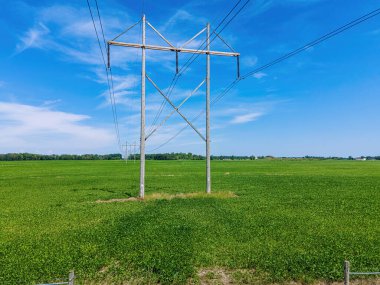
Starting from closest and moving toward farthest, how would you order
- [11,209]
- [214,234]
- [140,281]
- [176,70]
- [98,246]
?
1. [140,281]
2. [98,246]
3. [214,234]
4. [11,209]
5. [176,70]

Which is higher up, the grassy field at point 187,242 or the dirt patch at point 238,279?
the grassy field at point 187,242

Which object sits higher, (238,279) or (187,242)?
(187,242)

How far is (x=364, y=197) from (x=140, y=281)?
24.8 metres

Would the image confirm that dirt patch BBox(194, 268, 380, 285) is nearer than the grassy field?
Yes

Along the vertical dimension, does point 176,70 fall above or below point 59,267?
above

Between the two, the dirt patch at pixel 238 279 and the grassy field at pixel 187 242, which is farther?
the grassy field at pixel 187 242

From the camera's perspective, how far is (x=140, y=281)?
8.77 m

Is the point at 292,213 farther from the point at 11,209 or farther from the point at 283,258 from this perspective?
the point at 11,209

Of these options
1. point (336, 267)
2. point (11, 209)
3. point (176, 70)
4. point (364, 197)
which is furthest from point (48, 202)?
point (364, 197)

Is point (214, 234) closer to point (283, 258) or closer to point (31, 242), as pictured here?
point (283, 258)

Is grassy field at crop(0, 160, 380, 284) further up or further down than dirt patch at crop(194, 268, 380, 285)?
further up

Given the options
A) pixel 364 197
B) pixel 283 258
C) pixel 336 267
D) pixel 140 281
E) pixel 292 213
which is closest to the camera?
pixel 140 281

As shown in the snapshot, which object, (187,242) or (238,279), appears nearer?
(238,279)

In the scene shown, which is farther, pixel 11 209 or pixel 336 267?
pixel 11 209
